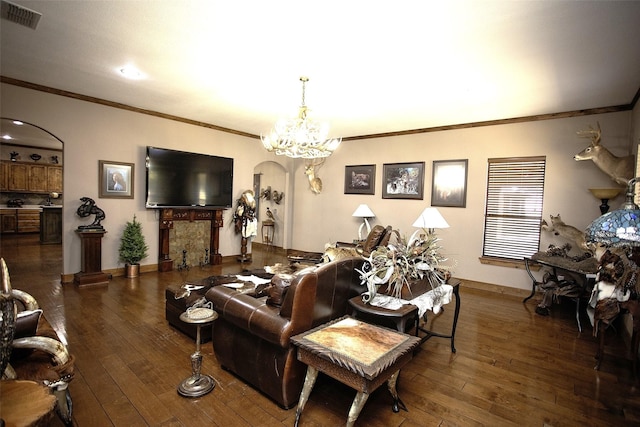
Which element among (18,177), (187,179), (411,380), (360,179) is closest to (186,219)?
(187,179)

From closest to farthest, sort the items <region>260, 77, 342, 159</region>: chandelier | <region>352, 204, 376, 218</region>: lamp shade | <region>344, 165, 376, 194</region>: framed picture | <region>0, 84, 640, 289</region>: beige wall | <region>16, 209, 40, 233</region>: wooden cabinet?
<region>260, 77, 342, 159</region>: chandelier < <region>0, 84, 640, 289</region>: beige wall < <region>352, 204, 376, 218</region>: lamp shade < <region>344, 165, 376, 194</region>: framed picture < <region>16, 209, 40, 233</region>: wooden cabinet

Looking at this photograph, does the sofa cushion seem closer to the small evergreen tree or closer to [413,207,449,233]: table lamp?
[413,207,449,233]: table lamp

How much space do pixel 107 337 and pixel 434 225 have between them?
3988mm

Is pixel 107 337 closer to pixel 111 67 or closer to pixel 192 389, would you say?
pixel 192 389

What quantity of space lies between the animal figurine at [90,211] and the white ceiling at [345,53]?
5.57 feet

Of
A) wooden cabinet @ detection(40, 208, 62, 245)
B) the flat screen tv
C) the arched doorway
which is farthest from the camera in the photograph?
wooden cabinet @ detection(40, 208, 62, 245)

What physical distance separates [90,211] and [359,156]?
5.17 metres

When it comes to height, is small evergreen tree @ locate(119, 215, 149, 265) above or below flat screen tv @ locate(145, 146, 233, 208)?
below

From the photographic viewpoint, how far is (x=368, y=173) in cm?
671

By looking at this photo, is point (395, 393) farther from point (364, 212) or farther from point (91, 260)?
point (91, 260)

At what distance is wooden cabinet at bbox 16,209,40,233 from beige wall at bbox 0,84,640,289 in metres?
6.49

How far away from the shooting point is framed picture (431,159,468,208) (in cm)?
549

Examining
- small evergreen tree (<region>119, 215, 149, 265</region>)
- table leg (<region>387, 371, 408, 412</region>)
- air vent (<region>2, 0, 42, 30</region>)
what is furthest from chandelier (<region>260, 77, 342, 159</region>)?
small evergreen tree (<region>119, 215, 149, 265</region>)

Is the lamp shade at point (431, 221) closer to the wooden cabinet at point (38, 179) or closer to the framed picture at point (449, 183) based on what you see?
the framed picture at point (449, 183)
